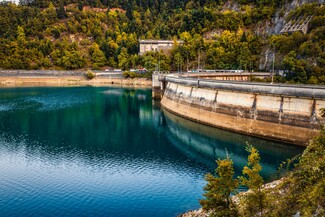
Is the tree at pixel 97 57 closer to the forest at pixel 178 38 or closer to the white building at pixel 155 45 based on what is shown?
the forest at pixel 178 38

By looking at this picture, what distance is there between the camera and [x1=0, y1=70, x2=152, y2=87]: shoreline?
135 meters

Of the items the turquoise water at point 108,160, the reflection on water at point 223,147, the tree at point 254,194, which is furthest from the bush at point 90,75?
the tree at point 254,194

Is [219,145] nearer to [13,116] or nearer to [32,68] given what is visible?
[13,116]

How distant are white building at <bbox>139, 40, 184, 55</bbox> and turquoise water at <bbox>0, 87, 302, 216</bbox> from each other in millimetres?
78899

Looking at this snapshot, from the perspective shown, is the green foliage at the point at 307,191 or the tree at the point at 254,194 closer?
the green foliage at the point at 307,191

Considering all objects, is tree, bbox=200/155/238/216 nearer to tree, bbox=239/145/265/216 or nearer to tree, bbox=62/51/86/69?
tree, bbox=239/145/265/216

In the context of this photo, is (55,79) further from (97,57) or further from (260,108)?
(260,108)

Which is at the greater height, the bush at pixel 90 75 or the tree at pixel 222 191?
the bush at pixel 90 75

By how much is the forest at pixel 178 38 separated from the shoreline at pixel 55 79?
9.90 meters


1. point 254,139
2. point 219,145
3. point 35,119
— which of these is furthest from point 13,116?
point 254,139

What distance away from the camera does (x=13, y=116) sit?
224 ft

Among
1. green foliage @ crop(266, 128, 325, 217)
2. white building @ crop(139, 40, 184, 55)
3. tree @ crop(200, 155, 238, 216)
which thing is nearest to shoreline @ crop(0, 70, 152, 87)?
white building @ crop(139, 40, 184, 55)

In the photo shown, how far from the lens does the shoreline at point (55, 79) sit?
5310 inches

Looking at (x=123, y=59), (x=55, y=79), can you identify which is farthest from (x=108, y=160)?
(x=123, y=59)
